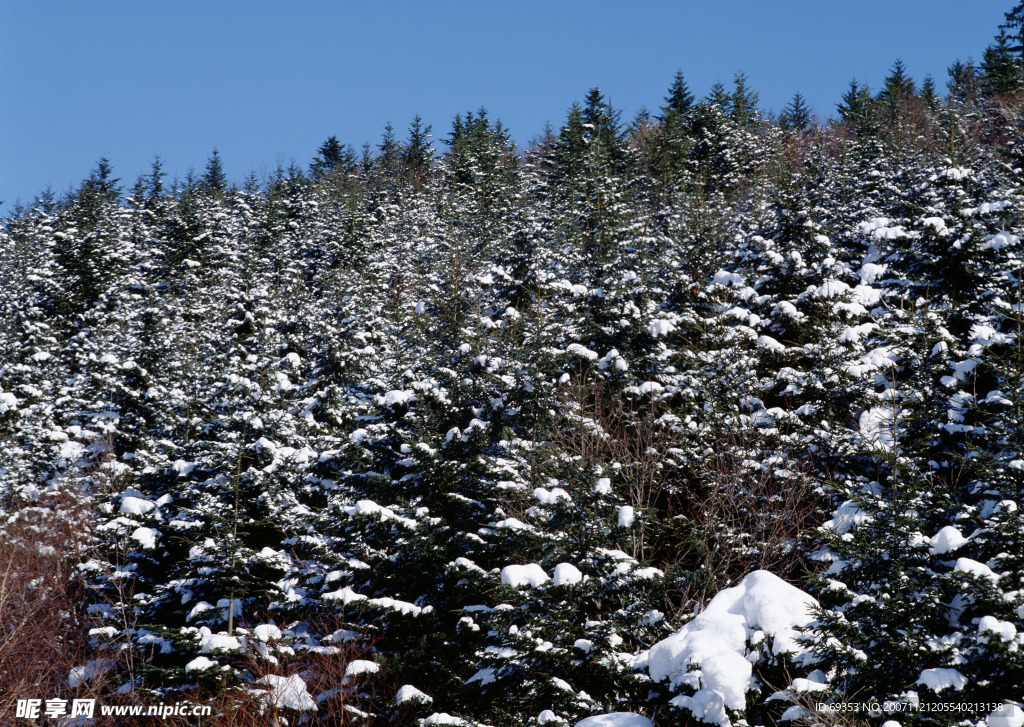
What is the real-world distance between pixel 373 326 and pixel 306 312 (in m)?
3.22

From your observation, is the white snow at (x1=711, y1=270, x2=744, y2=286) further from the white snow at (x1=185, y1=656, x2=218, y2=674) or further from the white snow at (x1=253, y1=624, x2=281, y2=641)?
the white snow at (x1=185, y1=656, x2=218, y2=674)

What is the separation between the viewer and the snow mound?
7.64m

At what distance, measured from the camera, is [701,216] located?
2717cm

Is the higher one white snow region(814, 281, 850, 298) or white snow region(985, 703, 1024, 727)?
white snow region(814, 281, 850, 298)

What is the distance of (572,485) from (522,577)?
325 centimetres

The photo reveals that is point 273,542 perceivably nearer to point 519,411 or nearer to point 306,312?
point 519,411

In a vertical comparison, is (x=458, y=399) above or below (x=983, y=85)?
below

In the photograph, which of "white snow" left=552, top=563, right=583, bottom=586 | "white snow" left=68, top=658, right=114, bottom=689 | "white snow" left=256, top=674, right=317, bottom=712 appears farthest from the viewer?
A: "white snow" left=68, top=658, right=114, bottom=689

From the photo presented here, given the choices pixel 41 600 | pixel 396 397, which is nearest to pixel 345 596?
pixel 396 397

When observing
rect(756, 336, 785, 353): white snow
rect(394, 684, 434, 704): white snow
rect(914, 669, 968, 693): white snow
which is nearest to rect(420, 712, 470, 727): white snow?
rect(394, 684, 434, 704): white snow

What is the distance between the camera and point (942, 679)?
23.6 feet

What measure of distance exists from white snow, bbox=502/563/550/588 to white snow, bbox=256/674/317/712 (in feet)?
13.8

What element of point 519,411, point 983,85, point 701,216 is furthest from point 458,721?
point 983,85

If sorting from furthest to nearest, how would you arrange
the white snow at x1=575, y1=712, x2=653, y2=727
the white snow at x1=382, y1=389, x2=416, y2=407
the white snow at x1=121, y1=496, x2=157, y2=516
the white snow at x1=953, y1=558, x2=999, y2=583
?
the white snow at x1=121, y1=496, x2=157, y2=516, the white snow at x1=382, y1=389, x2=416, y2=407, the white snow at x1=575, y1=712, x2=653, y2=727, the white snow at x1=953, y1=558, x2=999, y2=583
